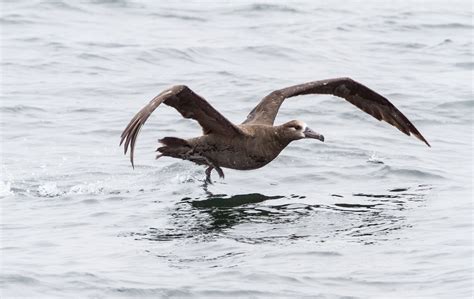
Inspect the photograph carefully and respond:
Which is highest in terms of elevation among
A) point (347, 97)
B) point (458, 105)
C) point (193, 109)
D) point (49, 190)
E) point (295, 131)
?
point (193, 109)

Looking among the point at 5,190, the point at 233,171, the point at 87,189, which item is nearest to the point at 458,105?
the point at 233,171

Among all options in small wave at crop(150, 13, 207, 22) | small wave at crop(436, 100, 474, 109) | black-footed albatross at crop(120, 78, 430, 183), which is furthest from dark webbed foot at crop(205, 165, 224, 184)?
small wave at crop(150, 13, 207, 22)

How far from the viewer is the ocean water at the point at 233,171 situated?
436 inches

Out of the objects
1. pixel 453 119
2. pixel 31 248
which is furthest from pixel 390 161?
pixel 31 248

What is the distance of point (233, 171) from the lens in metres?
15.6

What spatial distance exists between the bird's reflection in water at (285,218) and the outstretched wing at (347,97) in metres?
1.25

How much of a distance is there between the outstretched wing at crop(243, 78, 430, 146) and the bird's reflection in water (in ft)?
4.10

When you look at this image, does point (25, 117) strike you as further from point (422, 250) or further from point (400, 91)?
point (422, 250)

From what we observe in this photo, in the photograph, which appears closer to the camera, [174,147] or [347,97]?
[174,147]

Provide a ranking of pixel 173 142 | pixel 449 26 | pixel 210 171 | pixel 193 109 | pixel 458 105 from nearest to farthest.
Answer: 1. pixel 193 109
2. pixel 173 142
3. pixel 210 171
4. pixel 458 105
5. pixel 449 26

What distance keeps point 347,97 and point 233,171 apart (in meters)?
1.80

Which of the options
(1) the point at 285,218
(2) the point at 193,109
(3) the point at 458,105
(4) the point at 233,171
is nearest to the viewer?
(1) the point at 285,218

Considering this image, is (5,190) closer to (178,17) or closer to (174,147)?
(174,147)

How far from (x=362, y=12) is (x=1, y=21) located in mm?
7948
